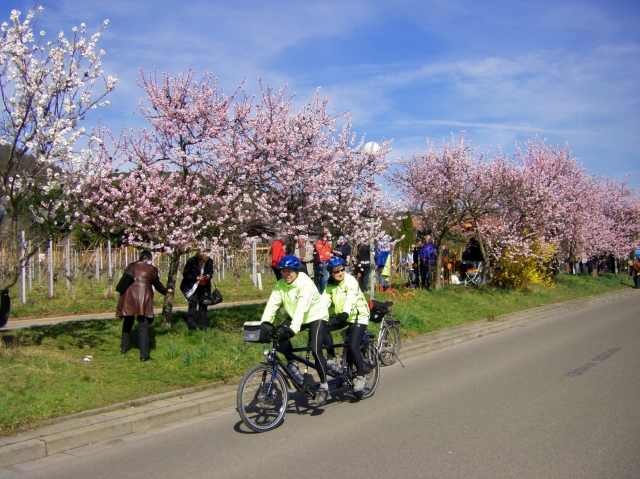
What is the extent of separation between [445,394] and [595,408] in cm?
189

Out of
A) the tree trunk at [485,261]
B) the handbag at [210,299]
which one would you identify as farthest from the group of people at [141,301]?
the tree trunk at [485,261]

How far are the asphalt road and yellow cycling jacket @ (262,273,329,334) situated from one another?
47.5 inches

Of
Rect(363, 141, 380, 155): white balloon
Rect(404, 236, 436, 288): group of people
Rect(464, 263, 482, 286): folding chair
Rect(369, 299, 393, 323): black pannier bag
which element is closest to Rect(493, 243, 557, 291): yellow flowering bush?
Rect(464, 263, 482, 286): folding chair

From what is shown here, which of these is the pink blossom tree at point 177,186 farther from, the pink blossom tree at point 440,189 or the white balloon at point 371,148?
the pink blossom tree at point 440,189

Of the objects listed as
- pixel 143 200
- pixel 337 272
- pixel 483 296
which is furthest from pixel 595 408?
pixel 483 296

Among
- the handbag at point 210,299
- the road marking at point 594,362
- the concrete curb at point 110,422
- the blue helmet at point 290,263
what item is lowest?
the road marking at point 594,362

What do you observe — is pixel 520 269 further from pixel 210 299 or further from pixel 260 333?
pixel 260 333

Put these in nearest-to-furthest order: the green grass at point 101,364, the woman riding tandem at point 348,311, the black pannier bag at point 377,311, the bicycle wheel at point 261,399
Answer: the bicycle wheel at point 261,399 → the green grass at point 101,364 → the woman riding tandem at point 348,311 → the black pannier bag at point 377,311

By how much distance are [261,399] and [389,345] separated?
4352 mm

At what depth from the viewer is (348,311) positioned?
789 centimetres

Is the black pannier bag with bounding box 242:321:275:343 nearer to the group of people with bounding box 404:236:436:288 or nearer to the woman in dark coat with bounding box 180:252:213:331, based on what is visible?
the woman in dark coat with bounding box 180:252:213:331

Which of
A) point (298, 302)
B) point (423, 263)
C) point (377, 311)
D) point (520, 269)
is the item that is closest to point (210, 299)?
point (377, 311)

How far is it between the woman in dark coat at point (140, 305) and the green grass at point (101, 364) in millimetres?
272

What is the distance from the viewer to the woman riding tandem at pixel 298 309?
709cm
